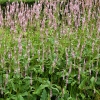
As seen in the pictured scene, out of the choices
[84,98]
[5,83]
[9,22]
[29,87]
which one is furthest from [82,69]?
[9,22]

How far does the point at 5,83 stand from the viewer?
13.1 ft

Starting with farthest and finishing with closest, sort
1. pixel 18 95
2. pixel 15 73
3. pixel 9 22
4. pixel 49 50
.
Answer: pixel 9 22 → pixel 49 50 → pixel 15 73 → pixel 18 95

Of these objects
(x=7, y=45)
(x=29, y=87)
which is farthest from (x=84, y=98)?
(x=7, y=45)

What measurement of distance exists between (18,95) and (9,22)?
1.98m

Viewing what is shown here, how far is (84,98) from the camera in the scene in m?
4.23

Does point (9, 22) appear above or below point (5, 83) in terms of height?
above

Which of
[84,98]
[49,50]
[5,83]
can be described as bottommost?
[84,98]

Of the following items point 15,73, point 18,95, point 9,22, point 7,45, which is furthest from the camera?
point 9,22

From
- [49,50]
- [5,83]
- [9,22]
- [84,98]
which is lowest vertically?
[84,98]

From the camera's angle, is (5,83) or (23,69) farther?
(23,69)

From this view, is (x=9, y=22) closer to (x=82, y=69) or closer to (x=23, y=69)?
(x=23, y=69)

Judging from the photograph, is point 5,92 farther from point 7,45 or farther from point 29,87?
point 7,45

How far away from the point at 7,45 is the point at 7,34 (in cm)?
67

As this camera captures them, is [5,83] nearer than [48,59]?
Yes
